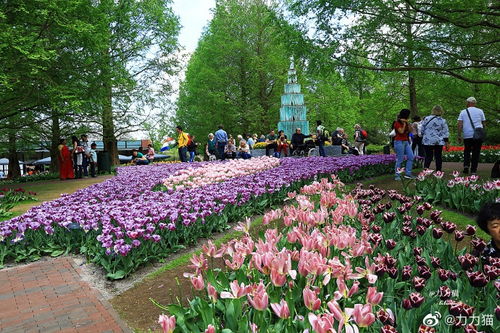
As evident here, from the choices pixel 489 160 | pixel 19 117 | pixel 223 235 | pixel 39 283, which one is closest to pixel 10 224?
pixel 39 283

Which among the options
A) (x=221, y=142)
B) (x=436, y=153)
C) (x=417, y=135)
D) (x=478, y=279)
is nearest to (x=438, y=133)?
(x=436, y=153)

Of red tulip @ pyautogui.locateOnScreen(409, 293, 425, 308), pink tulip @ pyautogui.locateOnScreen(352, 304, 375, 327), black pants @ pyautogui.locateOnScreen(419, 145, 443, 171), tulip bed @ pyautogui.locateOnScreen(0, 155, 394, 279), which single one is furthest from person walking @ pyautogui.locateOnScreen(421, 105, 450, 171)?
pink tulip @ pyautogui.locateOnScreen(352, 304, 375, 327)

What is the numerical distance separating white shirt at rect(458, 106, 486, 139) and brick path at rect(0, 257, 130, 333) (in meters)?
8.86

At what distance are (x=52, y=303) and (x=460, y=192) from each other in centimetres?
588

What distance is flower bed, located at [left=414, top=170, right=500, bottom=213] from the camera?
6.09 m

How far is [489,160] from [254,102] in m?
19.3

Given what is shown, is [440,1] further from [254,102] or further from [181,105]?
[181,105]

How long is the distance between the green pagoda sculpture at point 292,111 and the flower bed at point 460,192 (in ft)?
69.7

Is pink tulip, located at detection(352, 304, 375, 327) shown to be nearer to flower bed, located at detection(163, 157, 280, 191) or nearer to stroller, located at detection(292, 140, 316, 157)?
flower bed, located at detection(163, 157, 280, 191)

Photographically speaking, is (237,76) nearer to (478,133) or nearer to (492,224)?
(478,133)

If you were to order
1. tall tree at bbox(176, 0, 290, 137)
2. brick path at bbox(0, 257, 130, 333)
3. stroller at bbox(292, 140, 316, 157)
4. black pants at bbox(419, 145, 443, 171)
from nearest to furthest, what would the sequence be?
brick path at bbox(0, 257, 130, 333), black pants at bbox(419, 145, 443, 171), stroller at bbox(292, 140, 316, 157), tall tree at bbox(176, 0, 290, 137)

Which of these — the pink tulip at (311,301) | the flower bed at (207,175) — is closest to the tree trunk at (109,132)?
the flower bed at (207,175)

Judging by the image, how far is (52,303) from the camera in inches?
162

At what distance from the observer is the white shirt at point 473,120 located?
9.64m
